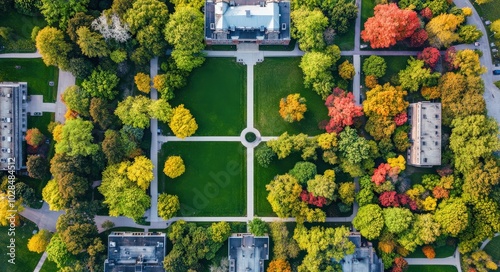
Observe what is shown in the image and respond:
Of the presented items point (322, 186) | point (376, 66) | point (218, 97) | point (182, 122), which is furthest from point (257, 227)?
point (376, 66)

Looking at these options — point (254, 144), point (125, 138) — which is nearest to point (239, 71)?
point (254, 144)

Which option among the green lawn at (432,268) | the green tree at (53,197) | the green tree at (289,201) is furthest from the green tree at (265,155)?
the green tree at (53,197)

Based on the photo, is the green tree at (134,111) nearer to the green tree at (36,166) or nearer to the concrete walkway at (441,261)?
the green tree at (36,166)

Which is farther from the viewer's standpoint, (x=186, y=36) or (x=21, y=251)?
(x=21, y=251)

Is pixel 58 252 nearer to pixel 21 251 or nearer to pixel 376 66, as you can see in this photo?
pixel 21 251

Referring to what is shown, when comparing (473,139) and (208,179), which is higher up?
(473,139)

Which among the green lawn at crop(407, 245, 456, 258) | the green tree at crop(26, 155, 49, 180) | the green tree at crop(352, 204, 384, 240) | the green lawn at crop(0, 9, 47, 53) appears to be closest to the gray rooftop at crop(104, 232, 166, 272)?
the green tree at crop(26, 155, 49, 180)
